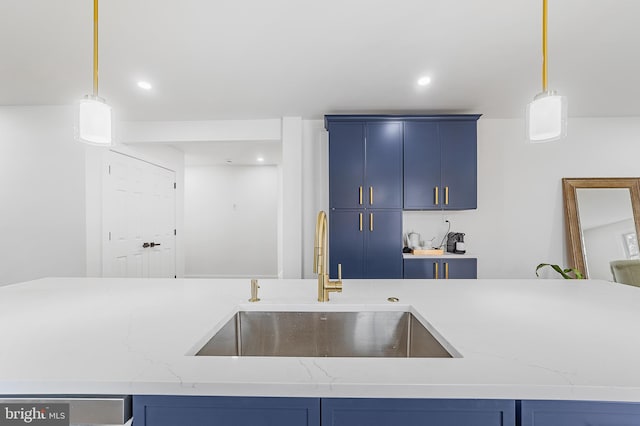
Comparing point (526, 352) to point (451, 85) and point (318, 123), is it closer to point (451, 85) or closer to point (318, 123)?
point (451, 85)

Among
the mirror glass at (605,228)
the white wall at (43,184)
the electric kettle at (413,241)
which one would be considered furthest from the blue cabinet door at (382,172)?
the white wall at (43,184)

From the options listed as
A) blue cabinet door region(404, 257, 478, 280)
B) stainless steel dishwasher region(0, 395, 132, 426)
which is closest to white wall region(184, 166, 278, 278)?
blue cabinet door region(404, 257, 478, 280)

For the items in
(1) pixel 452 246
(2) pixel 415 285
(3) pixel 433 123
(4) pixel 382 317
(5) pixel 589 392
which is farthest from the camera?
(1) pixel 452 246

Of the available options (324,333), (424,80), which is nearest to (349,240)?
(424,80)

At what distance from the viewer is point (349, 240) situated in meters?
3.43

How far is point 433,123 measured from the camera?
343 centimetres

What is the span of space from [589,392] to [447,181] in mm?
3033

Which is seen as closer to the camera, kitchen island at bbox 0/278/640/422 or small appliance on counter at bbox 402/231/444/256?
kitchen island at bbox 0/278/640/422

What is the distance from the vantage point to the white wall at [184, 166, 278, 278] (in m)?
6.27

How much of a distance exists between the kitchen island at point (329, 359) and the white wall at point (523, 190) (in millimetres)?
2559

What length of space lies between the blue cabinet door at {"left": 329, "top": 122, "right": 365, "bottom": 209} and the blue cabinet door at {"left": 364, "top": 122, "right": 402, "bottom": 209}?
0.08 metres

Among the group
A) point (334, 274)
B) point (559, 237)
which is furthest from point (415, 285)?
point (559, 237)

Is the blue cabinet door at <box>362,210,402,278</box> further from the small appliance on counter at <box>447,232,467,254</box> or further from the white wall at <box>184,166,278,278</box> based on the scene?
the white wall at <box>184,166,278,278</box>

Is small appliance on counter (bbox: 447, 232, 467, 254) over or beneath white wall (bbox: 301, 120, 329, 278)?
beneath
